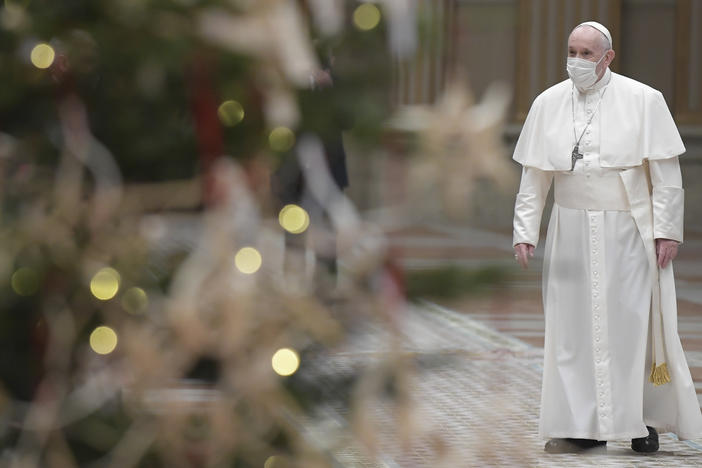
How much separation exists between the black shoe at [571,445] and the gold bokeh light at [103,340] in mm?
4998

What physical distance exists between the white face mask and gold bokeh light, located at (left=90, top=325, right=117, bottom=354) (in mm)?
5129

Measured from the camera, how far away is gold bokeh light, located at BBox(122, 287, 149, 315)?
0.92 m

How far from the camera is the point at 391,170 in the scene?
0.91 meters

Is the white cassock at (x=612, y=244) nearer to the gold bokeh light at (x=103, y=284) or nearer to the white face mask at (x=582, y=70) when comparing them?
the white face mask at (x=582, y=70)

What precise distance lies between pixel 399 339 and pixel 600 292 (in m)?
5.22

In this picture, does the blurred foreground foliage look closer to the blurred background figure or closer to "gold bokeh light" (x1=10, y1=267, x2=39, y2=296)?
the blurred background figure

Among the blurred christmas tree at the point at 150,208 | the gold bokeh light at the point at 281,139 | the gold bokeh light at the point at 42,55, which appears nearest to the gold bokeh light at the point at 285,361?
the blurred christmas tree at the point at 150,208

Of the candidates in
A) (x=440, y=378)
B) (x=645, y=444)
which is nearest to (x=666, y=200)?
(x=645, y=444)

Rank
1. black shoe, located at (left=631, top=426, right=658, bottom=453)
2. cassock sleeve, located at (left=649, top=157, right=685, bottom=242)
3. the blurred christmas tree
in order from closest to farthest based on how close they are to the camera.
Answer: the blurred christmas tree < cassock sleeve, located at (left=649, top=157, right=685, bottom=242) < black shoe, located at (left=631, top=426, right=658, bottom=453)

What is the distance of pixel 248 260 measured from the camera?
34.8 inches

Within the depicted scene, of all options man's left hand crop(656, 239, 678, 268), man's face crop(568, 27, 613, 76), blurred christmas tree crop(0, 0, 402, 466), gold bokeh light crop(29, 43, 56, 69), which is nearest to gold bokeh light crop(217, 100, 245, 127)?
blurred christmas tree crop(0, 0, 402, 466)

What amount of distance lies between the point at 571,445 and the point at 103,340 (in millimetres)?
5265

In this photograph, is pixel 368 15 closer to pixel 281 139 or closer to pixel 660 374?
pixel 281 139

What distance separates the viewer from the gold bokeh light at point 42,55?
934 mm
